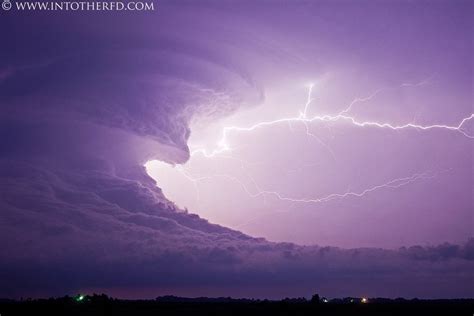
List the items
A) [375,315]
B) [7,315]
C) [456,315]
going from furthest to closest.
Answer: [375,315] < [456,315] < [7,315]

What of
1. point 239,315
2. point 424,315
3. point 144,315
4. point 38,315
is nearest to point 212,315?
point 239,315

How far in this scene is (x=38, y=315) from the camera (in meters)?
40.7

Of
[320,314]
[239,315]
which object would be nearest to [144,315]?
[239,315]

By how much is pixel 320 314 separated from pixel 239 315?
24.3 ft

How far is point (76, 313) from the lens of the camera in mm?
42250

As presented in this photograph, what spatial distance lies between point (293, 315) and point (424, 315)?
13187mm

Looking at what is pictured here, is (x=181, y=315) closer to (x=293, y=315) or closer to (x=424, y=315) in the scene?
(x=293, y=315)

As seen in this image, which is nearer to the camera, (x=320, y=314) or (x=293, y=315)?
(x=293, y=315)

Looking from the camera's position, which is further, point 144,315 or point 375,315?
point 375,315

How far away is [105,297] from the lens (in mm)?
68625

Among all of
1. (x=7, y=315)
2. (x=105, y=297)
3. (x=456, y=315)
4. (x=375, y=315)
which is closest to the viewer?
(x=7, y=315)

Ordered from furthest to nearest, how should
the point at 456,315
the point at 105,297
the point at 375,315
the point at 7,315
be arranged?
the point at 105,297 < the point at 375,315 < the point at 456,315 < the point at 7,315

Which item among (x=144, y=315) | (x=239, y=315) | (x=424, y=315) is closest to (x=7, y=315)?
(x=144, y=315)

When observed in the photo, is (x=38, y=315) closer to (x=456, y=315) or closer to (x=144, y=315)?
(x=144, y=315)
